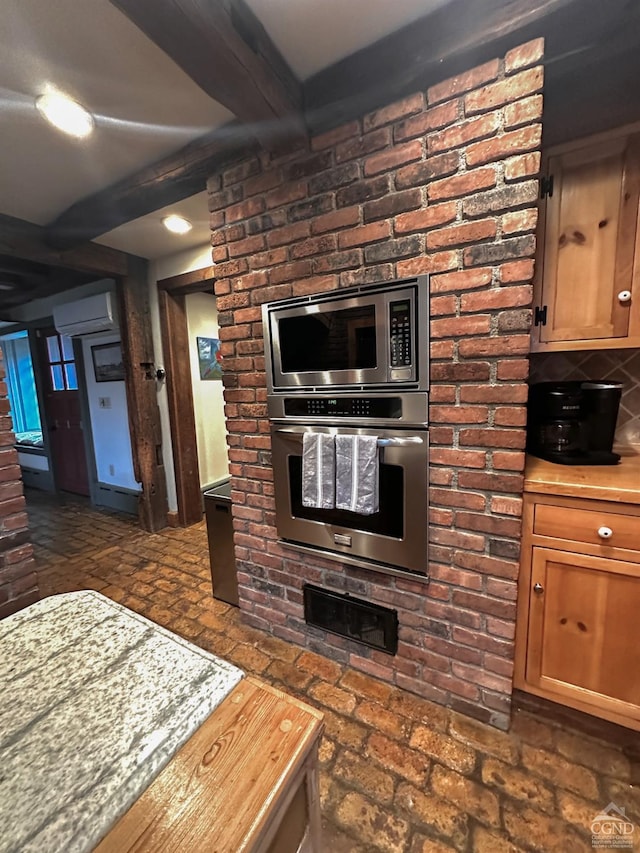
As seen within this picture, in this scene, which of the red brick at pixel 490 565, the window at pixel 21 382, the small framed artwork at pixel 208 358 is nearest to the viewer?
the red brick at pixel 490 565

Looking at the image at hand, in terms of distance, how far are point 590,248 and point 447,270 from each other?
2.05ft

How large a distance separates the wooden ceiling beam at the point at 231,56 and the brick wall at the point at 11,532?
1609 millimetres

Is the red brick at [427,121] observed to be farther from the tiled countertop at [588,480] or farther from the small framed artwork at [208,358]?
the small framed artwork at [208,358]

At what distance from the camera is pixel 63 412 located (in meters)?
4.42

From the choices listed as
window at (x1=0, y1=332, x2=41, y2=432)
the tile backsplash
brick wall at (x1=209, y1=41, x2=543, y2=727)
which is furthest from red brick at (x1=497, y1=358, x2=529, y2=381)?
window at (x1=0, y1=332, x2=41, y2=432)

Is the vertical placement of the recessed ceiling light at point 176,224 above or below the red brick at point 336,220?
above

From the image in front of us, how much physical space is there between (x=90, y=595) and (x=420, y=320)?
1.37 metres

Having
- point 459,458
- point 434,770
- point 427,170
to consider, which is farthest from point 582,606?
point 427,170

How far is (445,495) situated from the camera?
1353 millimetres

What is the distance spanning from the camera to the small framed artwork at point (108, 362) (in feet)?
11.8

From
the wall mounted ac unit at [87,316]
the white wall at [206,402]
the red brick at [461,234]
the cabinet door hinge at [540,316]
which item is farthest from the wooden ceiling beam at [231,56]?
the wall mounted ac unit at [87,316]

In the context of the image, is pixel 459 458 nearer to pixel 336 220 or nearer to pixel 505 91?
pixel 336 220

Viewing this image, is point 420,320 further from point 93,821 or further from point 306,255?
point 93,821

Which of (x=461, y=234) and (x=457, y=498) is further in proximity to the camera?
(x=457, y=498)
